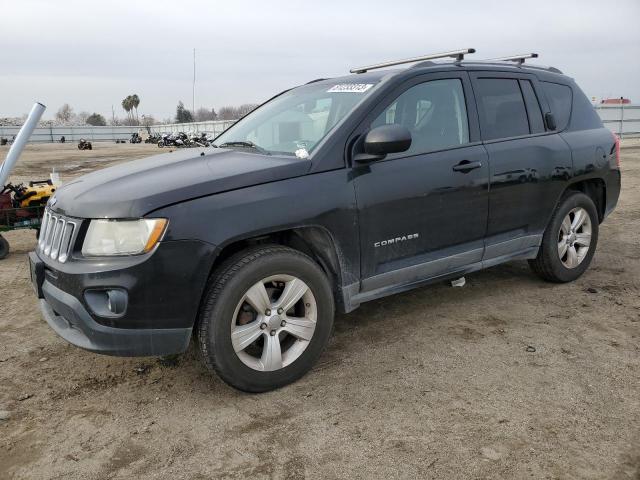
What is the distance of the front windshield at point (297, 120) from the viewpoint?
352 cm

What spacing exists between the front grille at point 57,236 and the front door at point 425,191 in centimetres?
163

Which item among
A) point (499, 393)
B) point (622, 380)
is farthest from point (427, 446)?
point (622, 380)

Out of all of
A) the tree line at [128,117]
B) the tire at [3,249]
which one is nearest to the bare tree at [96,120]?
the tree line at [128,117]

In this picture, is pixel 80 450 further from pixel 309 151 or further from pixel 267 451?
pixel 309 151

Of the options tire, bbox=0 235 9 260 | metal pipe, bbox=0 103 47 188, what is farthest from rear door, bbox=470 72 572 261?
tire, bbox=0 235 9 260

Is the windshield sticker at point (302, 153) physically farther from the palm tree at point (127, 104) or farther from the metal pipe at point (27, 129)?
the palm tree at point (127, 104)

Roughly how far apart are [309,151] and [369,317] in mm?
1530

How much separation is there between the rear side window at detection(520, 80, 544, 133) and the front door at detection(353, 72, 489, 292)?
711 millimetres

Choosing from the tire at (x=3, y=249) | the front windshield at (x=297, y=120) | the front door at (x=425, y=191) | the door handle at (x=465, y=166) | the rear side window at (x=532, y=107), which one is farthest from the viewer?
the tire at (x=3, y=249)

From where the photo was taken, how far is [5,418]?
2887 millimetres

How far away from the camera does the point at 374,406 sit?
2.90 m

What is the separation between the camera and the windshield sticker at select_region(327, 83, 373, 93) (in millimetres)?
3650

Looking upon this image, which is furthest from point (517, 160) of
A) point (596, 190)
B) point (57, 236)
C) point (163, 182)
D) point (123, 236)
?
point (57, 236)

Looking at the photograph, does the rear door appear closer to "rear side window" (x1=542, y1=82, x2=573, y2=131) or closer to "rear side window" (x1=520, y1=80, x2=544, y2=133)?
"rear side window" (x1=520, y1=80, x2=544, y2=133)
